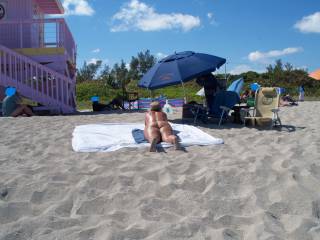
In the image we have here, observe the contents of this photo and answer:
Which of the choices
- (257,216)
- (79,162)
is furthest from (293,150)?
(79,162)

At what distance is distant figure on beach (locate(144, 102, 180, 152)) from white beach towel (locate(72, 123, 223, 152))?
0.12 m

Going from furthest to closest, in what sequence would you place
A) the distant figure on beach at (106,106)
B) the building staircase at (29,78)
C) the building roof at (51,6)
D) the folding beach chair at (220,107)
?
the building roof at (51,6) → the distant figure on beach at (106,106) → the building staircase at (29,78) → the folding beach chair at (220,107)

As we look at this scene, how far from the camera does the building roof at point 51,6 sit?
15.0 m

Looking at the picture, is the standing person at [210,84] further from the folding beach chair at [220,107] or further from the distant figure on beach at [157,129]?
the distant figure on beach at [157,129]

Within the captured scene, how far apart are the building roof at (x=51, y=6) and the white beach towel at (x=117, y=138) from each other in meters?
10.1

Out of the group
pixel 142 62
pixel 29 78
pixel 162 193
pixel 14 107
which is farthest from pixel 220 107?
pixel 142 62

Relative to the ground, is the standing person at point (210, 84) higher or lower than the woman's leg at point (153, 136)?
higher

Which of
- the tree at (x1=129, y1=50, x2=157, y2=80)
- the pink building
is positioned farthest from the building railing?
the tree at (x1=129, y1=50, x2=157, y2=80)

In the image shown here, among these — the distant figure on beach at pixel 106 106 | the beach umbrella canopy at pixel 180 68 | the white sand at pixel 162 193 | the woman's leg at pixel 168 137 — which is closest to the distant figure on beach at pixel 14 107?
the beach umbrella canopy at pixel 180 68

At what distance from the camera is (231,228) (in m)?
2.54

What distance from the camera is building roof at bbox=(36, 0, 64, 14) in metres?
15.0

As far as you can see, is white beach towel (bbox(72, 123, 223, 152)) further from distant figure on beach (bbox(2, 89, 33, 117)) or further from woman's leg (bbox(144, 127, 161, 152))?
distant figure on beach (bbox(2, 89, 33, 117))

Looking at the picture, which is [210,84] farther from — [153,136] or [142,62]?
[142,62]

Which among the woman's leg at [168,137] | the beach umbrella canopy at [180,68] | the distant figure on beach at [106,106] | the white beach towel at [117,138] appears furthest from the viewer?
the distant figure on beach at [106,106]
